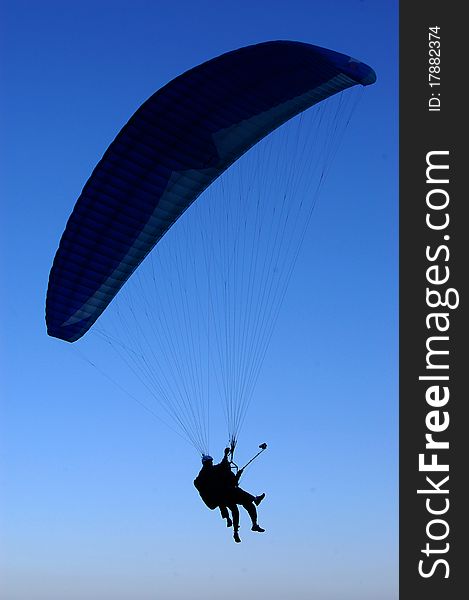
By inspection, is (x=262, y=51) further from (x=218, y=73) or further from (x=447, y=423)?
(x=447, y=423)

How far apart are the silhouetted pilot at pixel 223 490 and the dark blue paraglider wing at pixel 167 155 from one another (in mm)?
4518

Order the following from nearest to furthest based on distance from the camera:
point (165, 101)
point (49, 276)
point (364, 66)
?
point (364, 66) < point (165, 101) < point (49, 276)

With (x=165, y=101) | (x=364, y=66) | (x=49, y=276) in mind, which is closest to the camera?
(x=364, y=66)

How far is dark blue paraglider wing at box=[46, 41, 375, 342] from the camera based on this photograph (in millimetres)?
26688

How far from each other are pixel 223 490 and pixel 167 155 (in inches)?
253

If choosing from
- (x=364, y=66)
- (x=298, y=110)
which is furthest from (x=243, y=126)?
(x=364, y=66)

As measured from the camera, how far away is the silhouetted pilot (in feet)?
87.5

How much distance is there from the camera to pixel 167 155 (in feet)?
91.2

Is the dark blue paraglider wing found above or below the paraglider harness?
above

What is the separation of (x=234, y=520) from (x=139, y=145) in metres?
7.24

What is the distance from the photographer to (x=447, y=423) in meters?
26.0

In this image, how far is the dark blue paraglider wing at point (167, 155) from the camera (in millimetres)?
26688

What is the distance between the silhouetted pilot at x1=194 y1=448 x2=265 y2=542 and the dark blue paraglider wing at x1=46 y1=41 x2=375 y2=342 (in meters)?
4.52

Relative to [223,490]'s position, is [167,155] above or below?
above
